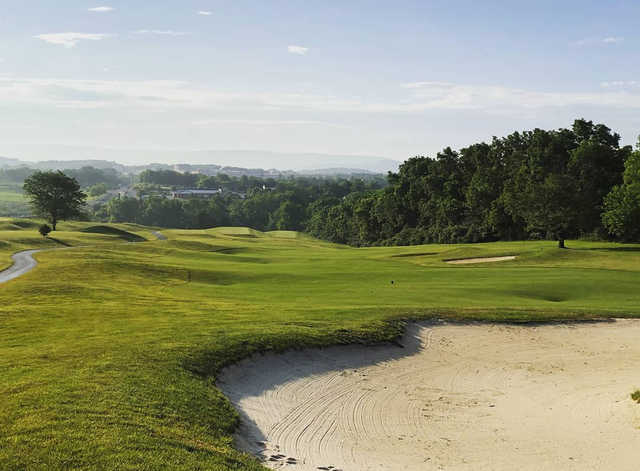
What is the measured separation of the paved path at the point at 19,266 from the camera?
3647 cm

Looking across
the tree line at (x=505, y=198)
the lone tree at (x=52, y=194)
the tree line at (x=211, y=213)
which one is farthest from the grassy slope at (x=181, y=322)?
the tree line at (x=211, y=213)

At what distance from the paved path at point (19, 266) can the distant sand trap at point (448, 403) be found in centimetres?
2538

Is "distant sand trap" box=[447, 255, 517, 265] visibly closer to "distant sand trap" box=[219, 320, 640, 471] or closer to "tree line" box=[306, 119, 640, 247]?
"tree line" box=[306, 119, 640, 247]

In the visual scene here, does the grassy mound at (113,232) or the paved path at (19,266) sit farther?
the grassy mound at (113,232)

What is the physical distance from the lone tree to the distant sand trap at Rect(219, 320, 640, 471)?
252ft

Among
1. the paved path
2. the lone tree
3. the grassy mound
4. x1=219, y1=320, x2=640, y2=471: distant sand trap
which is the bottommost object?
the grassy mound

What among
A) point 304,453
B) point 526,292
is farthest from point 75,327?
point 526,292

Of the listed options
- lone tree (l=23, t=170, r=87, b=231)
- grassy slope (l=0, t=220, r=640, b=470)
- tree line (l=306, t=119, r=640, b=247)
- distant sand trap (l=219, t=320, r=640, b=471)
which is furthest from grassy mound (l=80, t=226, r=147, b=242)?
distant sand trap (l=219, t=320, r=640, b=471)

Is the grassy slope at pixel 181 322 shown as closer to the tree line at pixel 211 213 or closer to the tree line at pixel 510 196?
A: the tree line at pixel 510 196

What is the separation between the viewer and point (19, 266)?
1661 inches

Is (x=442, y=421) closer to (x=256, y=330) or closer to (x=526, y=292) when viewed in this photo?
(x=256, y=330)

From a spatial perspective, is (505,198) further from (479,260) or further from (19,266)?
(19,266)

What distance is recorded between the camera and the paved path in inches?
1436

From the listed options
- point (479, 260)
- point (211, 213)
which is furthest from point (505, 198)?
point (211, 213)
